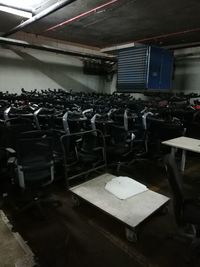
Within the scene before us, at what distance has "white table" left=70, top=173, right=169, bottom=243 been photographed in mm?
1991

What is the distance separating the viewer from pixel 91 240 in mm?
1993

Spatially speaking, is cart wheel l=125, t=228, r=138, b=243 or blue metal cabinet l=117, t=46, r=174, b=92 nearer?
cart wheel l=125, t=228, r=138, b=243

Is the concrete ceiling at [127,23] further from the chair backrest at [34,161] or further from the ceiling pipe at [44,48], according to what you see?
the chair backrest at [34,161]

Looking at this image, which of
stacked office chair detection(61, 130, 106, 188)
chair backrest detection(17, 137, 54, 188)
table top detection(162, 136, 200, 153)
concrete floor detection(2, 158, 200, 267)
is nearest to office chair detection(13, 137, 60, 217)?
chair backrest detection(17, 137, 54, 188)

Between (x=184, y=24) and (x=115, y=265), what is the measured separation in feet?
16.7

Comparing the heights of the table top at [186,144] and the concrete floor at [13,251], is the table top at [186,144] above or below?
above

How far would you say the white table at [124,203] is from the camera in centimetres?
199

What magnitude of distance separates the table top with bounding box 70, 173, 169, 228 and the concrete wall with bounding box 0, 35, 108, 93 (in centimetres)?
565

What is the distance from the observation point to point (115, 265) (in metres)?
1.72

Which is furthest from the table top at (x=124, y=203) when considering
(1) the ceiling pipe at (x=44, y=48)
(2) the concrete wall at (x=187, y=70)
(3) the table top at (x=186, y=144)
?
(2) the concrete wall at (x=187, y=70)

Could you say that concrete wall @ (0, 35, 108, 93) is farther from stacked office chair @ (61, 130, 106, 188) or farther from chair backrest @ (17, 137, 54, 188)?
chair backrest @ (17, 137, 54, 188)

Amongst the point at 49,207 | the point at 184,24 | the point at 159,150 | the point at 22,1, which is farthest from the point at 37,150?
the point at 184,24

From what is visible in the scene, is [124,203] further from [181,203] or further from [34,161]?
[34,161]

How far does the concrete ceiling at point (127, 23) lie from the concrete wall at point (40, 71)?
3.50 ft
